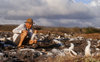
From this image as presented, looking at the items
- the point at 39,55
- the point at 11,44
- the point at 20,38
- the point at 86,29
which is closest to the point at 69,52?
the point at 39,55

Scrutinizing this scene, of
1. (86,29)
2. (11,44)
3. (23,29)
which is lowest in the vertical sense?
(86,29)

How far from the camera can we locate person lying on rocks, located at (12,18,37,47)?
841 centimetres

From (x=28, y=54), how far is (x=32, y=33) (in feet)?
5.42

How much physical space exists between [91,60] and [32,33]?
131 inches

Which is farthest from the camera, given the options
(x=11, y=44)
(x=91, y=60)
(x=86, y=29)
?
(x=86, y=29)

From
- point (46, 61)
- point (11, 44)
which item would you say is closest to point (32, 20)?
point (11, 44)

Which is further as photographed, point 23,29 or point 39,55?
point 23,29

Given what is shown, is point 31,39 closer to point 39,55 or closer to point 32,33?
point 32,33

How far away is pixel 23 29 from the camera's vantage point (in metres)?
8.41

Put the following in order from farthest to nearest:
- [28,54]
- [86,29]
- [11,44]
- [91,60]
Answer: [86,29]
[11,44]
[28,54]
[91,60]

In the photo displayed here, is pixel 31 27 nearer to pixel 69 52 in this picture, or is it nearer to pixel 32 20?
pixel 32 20

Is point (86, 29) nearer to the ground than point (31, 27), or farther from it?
nearer to the ground

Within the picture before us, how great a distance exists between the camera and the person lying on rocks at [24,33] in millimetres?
8414

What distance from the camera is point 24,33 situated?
8.41m
